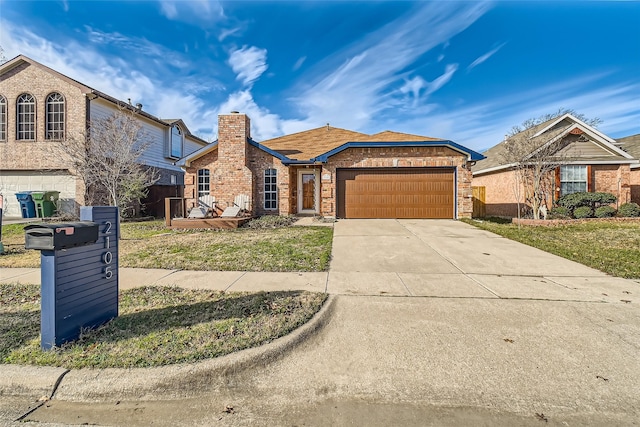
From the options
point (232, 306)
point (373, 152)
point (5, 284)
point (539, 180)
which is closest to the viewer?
point (232, 306)

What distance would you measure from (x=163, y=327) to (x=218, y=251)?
4206 mm

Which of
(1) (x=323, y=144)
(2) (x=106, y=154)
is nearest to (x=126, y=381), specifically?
(2) (x=106, y=154)

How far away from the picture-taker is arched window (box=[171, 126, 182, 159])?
2102 centimetres

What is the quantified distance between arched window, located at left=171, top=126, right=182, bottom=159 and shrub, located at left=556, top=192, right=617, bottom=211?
2376cm

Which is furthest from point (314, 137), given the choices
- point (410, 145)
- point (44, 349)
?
point (44, 349)

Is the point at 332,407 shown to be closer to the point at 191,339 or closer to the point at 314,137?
the point at 191,339

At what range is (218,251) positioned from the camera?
754cm

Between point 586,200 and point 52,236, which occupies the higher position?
point 586,200

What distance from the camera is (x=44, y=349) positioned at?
291 centimetres

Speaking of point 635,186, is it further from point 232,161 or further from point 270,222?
point 232,161

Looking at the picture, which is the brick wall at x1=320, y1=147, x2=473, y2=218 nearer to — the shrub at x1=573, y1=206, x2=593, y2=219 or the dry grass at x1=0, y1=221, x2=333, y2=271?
the dry grass at x1=0, y1=221, x2=333, y2=271

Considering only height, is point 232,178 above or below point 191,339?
above

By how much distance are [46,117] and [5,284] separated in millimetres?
14541

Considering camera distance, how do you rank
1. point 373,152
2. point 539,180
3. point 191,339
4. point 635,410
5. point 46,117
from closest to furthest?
point 635,410, point 191,339, point 539,180, point 373,152, point 46,117
